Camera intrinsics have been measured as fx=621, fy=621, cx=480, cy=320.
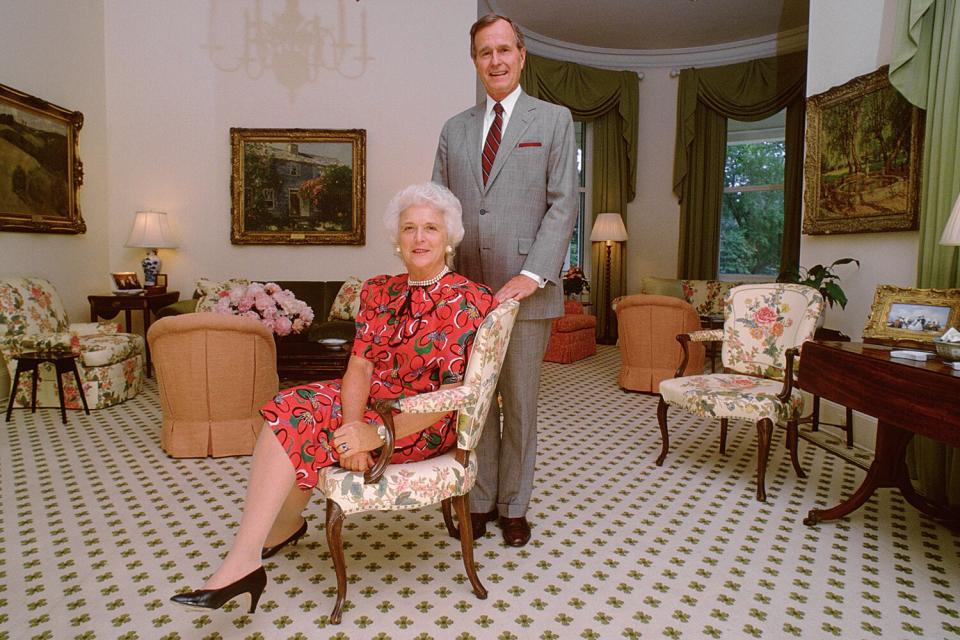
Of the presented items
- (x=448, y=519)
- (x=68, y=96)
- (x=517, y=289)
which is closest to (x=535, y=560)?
(x=448, y=519)

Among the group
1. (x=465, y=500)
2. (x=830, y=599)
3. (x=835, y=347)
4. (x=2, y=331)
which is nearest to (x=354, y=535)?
(x=465, y=500)

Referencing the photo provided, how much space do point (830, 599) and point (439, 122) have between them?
18.2ft

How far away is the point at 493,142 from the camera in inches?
94.7

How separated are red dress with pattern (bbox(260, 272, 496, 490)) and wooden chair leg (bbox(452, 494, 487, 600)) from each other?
0.19 m

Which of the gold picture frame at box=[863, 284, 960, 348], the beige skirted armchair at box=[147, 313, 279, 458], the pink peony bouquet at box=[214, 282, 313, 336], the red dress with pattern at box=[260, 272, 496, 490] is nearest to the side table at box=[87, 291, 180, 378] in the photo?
the pink peony bouquet at box=[214, 282, 313, 336]

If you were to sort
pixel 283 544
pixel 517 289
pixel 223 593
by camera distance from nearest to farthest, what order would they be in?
1. pixel 223 593
2. pixel 517 289
3. pixel 283 544

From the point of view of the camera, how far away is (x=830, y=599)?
82.7 inches

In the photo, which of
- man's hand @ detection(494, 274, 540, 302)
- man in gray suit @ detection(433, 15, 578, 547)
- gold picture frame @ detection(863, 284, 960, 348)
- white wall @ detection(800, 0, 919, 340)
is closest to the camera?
man's hand @ detection(494, 274, 540, 302)

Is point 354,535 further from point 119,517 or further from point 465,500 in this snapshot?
point 119,517

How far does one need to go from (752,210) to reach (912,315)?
583 centimetres

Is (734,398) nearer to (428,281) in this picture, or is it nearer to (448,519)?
(448,519)

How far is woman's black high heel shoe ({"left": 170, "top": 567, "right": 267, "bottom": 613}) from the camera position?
5.53ft

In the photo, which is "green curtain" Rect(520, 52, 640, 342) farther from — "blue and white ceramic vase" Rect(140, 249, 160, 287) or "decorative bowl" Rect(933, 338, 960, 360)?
"decorative bowl" Rect(933, 338, 960, 360)

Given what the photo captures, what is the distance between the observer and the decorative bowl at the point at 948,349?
2297mm
